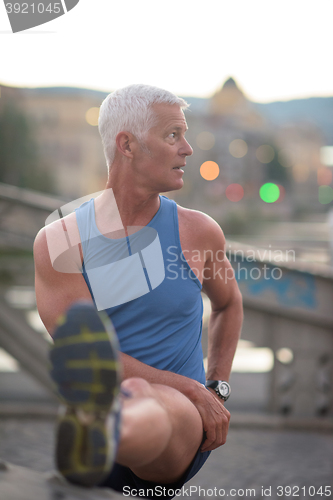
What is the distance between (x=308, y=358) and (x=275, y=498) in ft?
7.19

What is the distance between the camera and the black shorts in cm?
213

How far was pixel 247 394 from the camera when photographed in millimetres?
6918

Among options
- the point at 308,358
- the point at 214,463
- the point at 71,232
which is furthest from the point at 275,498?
the point at 71,232

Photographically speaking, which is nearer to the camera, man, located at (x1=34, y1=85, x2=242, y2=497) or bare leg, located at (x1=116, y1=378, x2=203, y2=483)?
bare leg, located at (x1=116, y1=378, x2=203, y2=483)

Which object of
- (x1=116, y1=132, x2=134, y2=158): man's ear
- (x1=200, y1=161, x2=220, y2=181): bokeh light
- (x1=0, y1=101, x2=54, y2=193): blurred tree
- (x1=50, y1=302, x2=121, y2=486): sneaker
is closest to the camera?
(x1=50, y1=302, x2=121, y2=486): sneaker

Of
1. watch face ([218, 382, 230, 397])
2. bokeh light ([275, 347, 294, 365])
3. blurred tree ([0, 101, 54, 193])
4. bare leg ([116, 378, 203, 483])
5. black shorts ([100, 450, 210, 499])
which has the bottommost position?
blurred tree ([0, 101, 54, 193])

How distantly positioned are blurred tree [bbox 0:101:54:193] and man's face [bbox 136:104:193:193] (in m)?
38.7

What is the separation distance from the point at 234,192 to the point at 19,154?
103ft

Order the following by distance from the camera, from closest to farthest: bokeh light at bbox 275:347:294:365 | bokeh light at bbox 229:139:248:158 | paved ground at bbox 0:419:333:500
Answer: paved ground at bbox 0:419:333:500
bokeh light at bbox 275:347:294:365
bokeh light at bbox 229:139:248:158

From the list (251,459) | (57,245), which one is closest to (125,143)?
(57,245)

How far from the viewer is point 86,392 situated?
1.48m

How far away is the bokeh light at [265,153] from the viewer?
255ft

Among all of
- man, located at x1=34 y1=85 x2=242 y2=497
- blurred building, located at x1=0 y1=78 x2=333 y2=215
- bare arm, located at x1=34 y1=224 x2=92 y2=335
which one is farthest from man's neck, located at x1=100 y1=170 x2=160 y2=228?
blurred building, located at x1=0 y1=78 x2=333 y2=215

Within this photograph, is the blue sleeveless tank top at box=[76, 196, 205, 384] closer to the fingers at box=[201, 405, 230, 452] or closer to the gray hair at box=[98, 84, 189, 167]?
the fingers at box=[201, 405, 230, 452]
